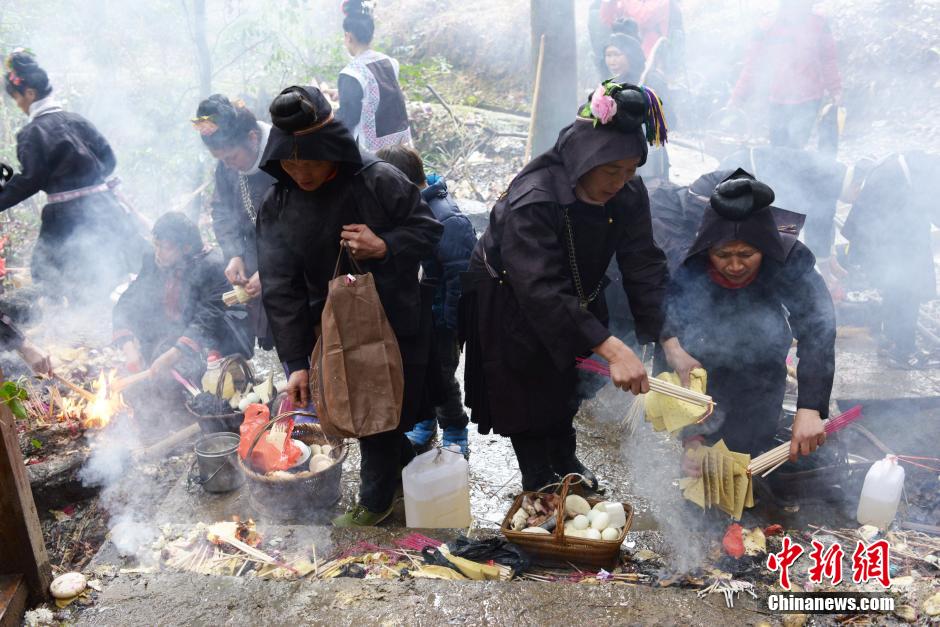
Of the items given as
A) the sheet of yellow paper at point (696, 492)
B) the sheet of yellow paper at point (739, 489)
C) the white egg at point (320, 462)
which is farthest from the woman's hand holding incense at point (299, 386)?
the sheet of yellow paper at point (739, 489)

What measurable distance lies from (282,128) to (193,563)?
7.98ft

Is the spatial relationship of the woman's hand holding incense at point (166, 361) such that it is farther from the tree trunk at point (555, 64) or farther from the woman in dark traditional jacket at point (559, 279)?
the tree trunk at point (555, 64)

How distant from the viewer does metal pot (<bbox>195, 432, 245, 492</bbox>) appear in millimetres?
4758

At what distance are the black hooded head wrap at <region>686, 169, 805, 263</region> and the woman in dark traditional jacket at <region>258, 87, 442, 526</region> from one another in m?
1.51

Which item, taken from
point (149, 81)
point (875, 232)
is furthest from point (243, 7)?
point (875, 232)

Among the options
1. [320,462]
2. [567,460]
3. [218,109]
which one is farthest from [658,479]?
[218,109]

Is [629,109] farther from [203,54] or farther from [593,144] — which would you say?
[203,54]

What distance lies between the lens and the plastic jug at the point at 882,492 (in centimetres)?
375

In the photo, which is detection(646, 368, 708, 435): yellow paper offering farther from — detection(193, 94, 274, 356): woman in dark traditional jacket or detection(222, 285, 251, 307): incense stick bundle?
detection(222, 285, 251, 307): incense stick bundle

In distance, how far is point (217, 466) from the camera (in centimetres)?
477

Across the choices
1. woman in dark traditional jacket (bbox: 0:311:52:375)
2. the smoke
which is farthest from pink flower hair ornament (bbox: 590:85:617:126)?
woman in dark traditional jacket (bbox: 0:311:52:375)

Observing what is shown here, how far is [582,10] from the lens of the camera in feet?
54.6

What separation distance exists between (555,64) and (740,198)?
5677 millimetres

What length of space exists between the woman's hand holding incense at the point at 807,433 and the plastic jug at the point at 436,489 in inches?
73.0
